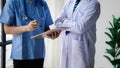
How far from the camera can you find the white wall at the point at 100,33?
10.5 feet

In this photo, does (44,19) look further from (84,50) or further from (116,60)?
(116,60)

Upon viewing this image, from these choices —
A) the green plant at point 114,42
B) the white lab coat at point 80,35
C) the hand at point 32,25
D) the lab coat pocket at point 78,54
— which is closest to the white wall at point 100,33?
the green plant at point 114,42

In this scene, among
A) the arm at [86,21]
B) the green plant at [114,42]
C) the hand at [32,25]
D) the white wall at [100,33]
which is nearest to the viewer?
the hand at [32,25]

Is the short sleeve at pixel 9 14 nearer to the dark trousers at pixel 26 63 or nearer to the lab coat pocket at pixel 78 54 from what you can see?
the dark trousers at pixel 26 63

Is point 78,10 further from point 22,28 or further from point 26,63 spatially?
point 26,63

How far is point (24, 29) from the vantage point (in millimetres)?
1661

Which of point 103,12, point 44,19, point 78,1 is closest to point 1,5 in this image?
point 44,19

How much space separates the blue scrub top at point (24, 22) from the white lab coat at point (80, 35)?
193 mm

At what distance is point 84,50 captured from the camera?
181cm

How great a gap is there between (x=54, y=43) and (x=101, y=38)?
0.70 m

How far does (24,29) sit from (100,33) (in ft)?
6.15

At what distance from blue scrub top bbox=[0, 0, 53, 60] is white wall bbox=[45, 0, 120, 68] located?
1353mm

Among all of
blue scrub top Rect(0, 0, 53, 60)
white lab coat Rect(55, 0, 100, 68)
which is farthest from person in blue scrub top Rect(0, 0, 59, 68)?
white lab coat Rect(55, 0, 100, 68)

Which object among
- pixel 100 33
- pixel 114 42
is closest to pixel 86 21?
pixel 114 42
